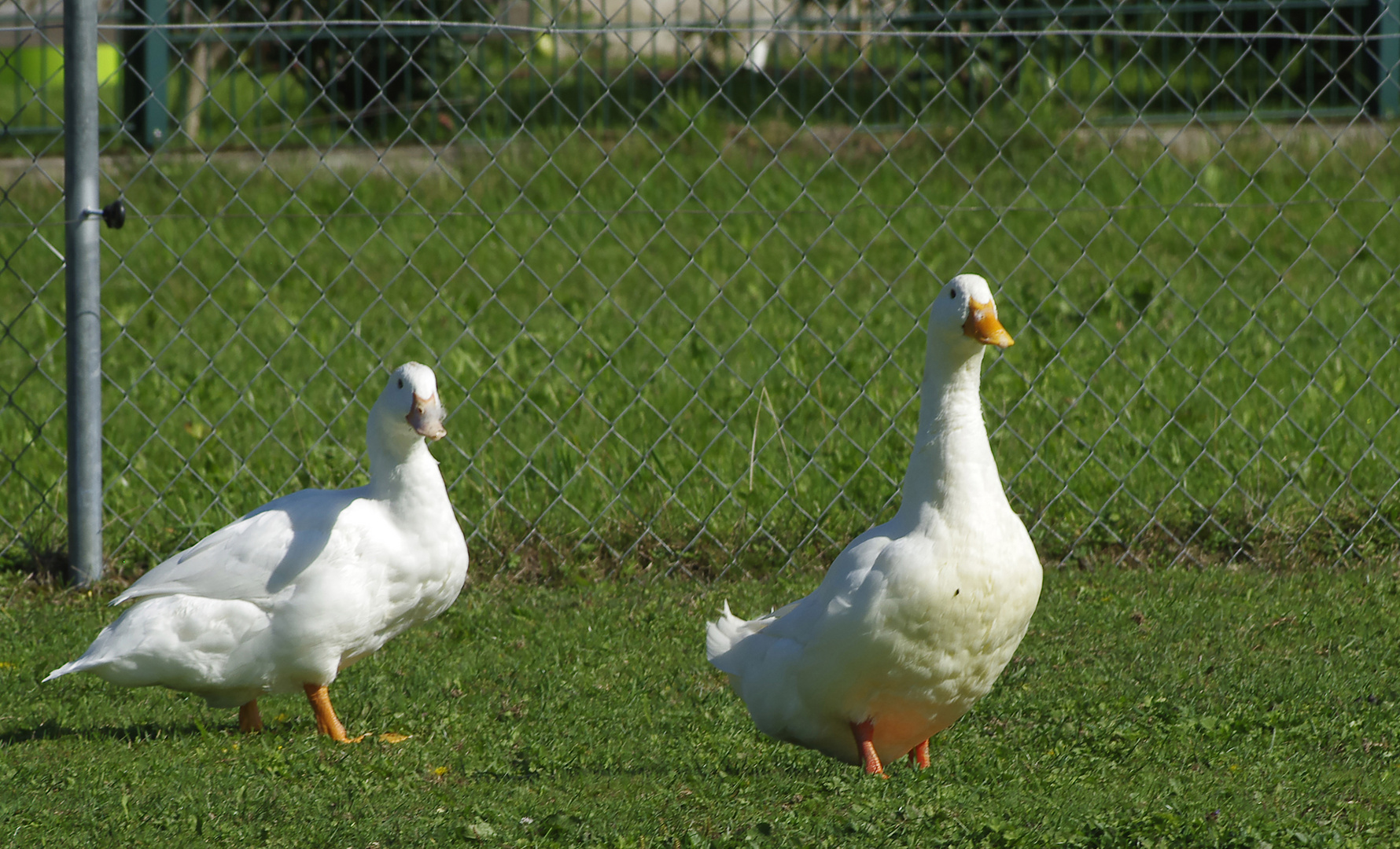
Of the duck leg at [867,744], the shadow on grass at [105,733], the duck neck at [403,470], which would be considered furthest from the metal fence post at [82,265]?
the duck leg at [867,744]

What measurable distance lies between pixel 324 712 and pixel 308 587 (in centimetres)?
33

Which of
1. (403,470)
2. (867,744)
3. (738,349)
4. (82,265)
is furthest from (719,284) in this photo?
(867,744)

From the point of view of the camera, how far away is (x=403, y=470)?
10.9 ft

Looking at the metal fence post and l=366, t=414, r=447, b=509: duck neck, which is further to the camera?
the metal fence post

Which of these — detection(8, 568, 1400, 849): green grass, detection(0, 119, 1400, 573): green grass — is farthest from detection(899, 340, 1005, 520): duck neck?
detection(0, 119, 1400, 573): green grass

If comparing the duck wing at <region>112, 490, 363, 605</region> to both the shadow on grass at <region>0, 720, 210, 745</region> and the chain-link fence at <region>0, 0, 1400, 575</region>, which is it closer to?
the shadow on grass at <region>0, 720, 210, 745</region>

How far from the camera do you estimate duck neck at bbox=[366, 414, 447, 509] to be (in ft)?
10.8

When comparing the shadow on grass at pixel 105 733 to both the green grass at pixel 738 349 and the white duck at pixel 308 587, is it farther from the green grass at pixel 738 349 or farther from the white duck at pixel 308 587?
the green grass at pixel 738 349

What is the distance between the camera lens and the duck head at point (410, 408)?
3189 millimetres

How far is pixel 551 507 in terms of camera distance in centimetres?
471

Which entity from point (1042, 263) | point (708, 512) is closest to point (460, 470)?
point (708, 512)

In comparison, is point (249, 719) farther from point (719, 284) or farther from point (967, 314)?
point (719, 284)

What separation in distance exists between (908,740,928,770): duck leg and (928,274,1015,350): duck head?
876 mm

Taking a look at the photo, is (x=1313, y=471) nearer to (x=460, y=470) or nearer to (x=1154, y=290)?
(x=1154, y=290)
